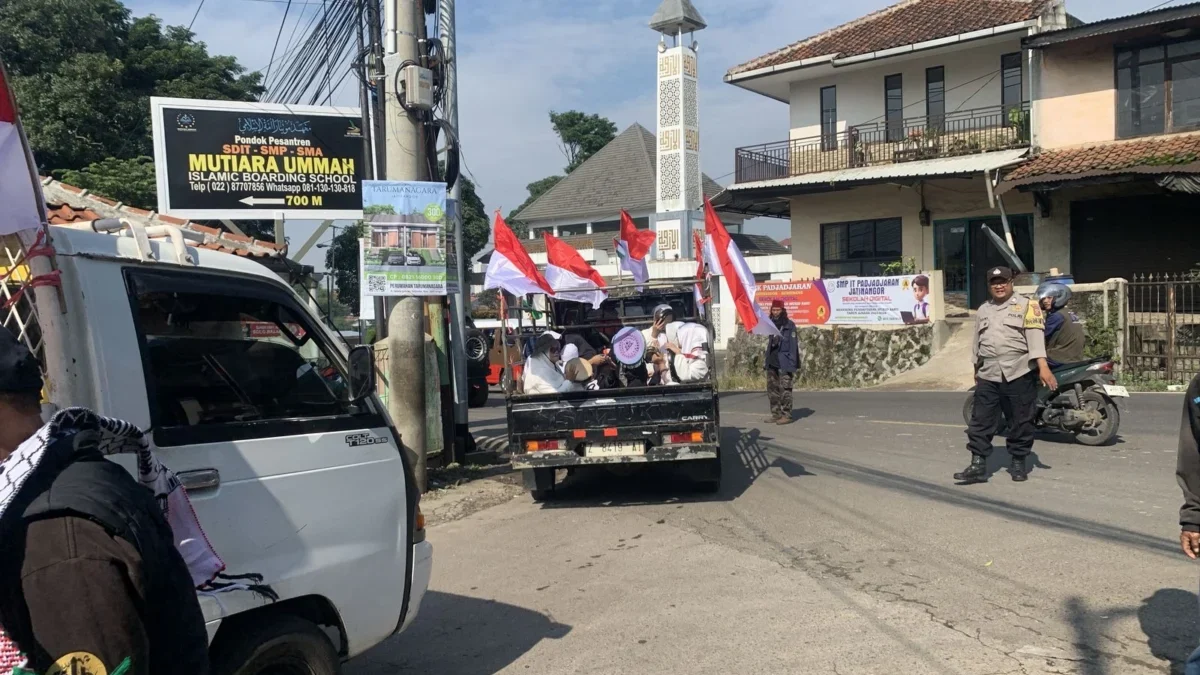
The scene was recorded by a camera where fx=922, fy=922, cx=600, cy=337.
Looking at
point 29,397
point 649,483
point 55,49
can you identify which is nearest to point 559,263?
point 649,483

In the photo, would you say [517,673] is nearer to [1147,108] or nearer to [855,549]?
[855,549]

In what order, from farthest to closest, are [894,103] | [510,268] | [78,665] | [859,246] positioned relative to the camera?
1. [859,246]
2. [894,103]
3. [510,268]
4. [78,665]

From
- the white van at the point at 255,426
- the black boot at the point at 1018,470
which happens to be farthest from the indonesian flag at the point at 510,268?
the white van at the point at 255,426

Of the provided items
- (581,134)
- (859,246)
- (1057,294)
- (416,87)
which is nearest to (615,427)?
(416,87)

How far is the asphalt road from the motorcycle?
0.25 meters

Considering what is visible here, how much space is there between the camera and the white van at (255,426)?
3.17m

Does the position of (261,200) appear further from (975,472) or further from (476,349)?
(975,472)

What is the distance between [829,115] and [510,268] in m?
19.1

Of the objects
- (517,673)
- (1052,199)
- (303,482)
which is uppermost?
(1052,199)

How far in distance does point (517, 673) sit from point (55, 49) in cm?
2366

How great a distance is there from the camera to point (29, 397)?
1.93m

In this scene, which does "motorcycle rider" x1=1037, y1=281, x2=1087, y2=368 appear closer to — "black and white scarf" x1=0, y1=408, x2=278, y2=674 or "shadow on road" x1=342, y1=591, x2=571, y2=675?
"shadow on road" x1=342, y1=591, x2=571, y2=675

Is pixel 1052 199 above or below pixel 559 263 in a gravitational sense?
above

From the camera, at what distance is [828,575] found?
6.04 metres
